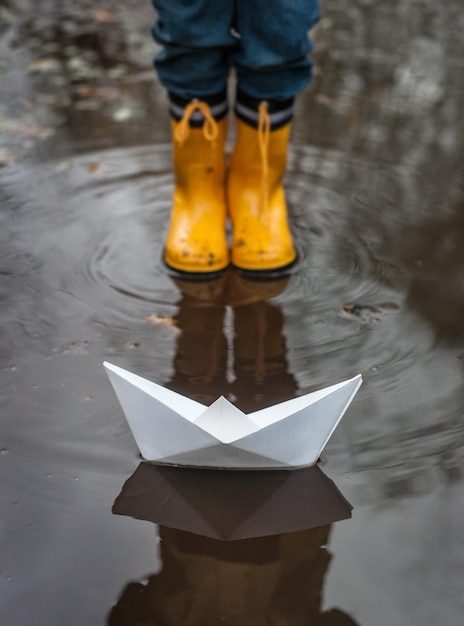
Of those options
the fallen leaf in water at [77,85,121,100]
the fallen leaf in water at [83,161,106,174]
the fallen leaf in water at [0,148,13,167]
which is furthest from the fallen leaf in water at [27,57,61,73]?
the fallen leaf in water at [83,161,106,174]

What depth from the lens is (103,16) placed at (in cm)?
351

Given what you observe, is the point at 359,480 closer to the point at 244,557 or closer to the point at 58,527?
the point at 244,557

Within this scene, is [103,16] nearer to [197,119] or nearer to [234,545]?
[197,119]

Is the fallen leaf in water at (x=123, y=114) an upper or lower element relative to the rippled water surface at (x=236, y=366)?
lower

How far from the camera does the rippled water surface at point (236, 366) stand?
1056 millimetres

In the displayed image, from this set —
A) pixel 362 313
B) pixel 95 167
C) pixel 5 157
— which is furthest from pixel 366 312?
pixel 5 157

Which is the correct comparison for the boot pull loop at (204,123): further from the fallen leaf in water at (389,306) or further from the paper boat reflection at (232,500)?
the paper boat reflection at (232,500)

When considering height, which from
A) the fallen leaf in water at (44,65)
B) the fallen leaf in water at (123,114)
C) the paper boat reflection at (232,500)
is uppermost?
the paper boat reflection at (232,500)

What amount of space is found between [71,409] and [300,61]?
0.85 metres

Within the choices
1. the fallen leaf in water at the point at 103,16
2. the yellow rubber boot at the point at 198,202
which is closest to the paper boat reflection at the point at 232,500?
the yellow rubber boot at the point at 198,202

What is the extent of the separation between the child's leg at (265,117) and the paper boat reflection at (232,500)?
0.64 meters

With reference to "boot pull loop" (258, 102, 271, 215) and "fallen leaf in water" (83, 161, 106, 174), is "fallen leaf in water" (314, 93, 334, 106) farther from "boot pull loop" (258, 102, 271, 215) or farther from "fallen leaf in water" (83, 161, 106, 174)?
"boot pull loop" (258, 102, 271, 215)

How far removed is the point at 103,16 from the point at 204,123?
2021 millimetres

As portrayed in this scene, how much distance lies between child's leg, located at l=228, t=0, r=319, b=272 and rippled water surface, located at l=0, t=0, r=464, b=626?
77 mm
